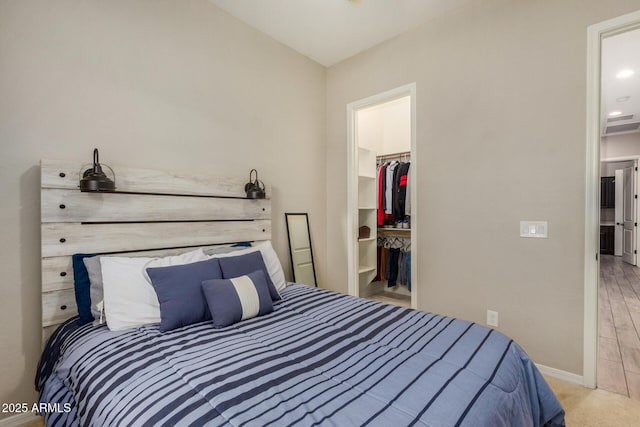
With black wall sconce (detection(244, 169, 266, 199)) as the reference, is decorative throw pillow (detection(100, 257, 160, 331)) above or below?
below

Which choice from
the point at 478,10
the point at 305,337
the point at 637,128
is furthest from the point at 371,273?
the point at 637,128

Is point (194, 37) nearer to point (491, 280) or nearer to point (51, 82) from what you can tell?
point (51, 82)

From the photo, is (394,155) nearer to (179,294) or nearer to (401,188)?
(401,188)

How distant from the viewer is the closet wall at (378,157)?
396cm

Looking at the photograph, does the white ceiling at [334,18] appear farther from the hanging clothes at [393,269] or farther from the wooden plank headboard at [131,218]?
the hanging clothes at [393,269]

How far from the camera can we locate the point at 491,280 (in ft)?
7.82

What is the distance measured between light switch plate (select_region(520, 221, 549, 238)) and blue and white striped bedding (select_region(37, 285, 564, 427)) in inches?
42.8

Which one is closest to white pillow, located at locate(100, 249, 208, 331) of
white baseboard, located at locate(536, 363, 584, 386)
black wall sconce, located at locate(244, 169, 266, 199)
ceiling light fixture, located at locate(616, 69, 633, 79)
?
black wall sconce, located at locate(244, 169, 266, 199)

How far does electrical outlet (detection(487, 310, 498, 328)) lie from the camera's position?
2365mm

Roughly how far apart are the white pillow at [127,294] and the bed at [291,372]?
5 cm

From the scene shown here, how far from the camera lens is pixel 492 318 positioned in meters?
2.38

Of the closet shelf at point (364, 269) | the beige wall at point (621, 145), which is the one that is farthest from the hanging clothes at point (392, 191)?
the beige wall at point (621, 145)

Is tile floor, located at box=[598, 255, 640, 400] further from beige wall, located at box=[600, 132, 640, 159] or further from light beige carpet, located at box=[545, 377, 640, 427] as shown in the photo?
beige wall, located at box=[600, 132, 640, 159]

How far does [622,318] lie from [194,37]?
502cm
